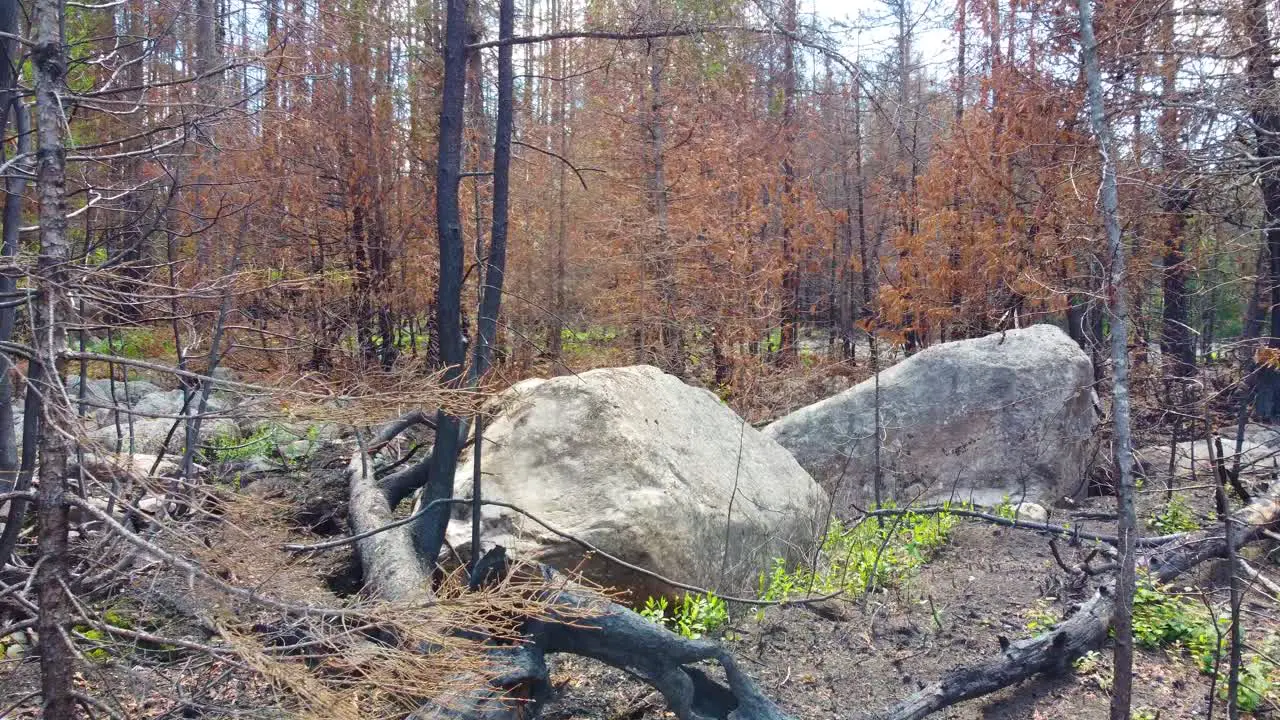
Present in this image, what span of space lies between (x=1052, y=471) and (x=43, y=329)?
816cm

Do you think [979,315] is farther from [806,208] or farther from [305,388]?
[305,388]

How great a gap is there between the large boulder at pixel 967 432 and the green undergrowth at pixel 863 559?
1106 millimetres

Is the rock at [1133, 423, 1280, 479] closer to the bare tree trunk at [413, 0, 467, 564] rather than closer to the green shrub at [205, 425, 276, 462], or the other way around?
the bare tree trunk at [413, 0, 467, 564]

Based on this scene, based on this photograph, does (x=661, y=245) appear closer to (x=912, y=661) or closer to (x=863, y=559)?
(x=863, y=559)

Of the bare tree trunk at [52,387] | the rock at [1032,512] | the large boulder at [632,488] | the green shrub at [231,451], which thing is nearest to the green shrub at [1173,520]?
the rock at [1032,512]

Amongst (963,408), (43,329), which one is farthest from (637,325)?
(43,329)

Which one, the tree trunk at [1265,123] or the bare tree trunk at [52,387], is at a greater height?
the tree trunk at [1265,123]

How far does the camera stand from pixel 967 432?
8305mm

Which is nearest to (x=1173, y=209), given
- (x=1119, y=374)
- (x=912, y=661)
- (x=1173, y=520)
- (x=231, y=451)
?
(x=1173, y=520)

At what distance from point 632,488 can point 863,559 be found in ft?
5.60

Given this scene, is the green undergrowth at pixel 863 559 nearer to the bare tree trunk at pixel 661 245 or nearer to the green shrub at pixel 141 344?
the bare tree trunk at pixel 661 245

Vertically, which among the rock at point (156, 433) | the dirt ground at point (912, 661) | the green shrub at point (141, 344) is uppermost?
the green shrub at point (141, 344)

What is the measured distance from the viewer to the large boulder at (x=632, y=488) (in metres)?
5.18

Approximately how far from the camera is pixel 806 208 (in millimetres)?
17125
